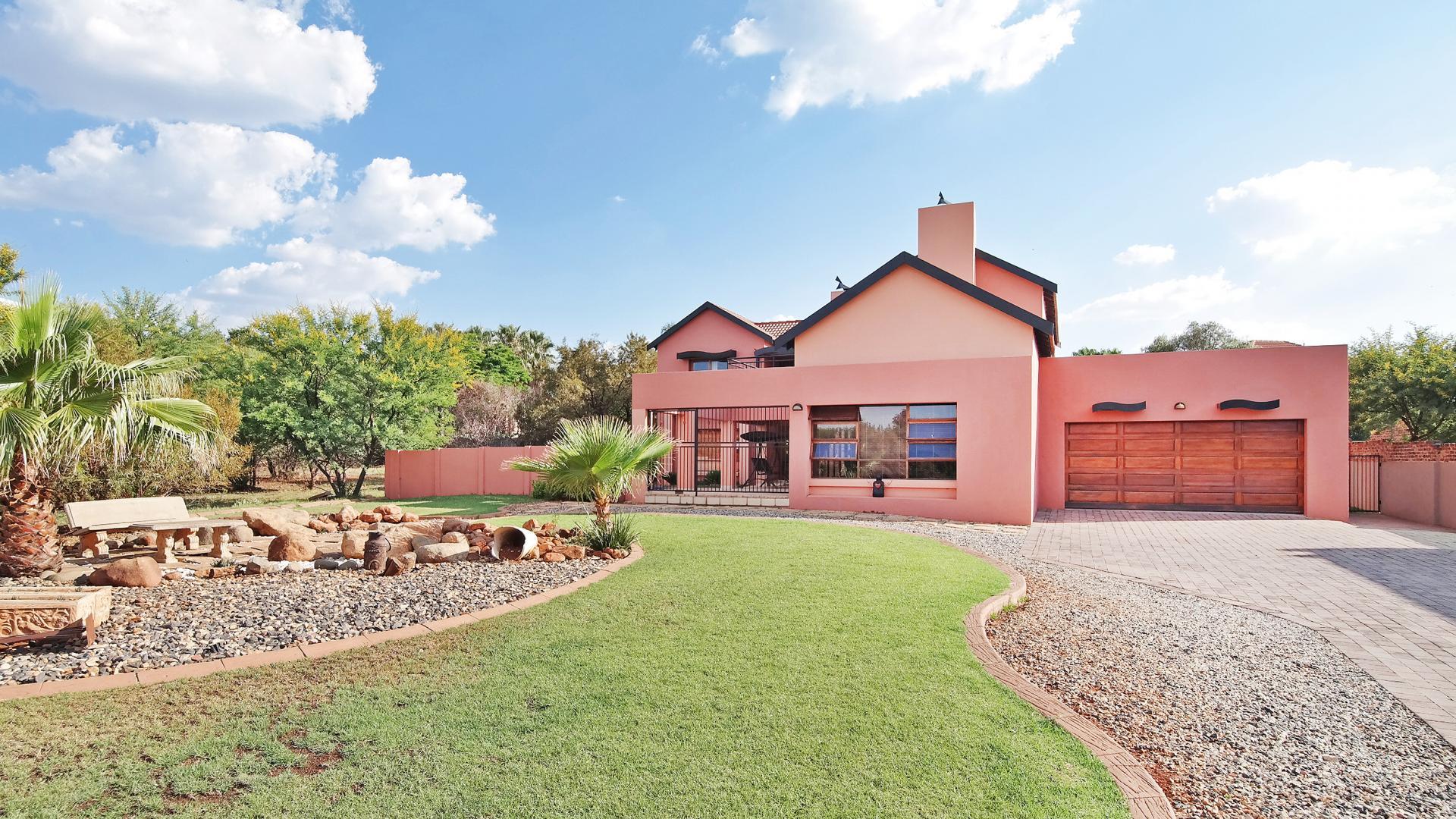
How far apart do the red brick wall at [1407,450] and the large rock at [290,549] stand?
22.8 meters

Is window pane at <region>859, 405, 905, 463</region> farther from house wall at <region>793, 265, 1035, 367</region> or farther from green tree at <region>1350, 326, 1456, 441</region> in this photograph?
green tree at <region>1350, 326, 1456, 441</region>

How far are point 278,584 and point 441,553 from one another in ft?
5.67

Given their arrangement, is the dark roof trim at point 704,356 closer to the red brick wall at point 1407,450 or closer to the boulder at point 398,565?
the boulder at point 398,565

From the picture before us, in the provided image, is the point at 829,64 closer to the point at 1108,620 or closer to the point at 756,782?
the point at 1108,620

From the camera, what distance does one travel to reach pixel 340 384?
2070 centimetres

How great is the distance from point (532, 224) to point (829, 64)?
11428 millimetres

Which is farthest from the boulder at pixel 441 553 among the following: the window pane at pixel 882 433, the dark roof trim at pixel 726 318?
the dark roof trim at pixel 726 318

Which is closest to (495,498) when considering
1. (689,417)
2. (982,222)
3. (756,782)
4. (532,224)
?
(689,417)

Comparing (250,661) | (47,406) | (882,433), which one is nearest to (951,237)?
(882,433)

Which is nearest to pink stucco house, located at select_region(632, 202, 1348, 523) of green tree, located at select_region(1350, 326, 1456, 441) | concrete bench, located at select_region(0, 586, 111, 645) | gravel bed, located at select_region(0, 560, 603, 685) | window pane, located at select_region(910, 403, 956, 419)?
window pane, located at select_region(910, 403, 956, 419)

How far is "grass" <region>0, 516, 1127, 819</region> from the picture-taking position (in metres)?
2.89

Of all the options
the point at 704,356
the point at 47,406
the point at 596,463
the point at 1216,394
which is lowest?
the point at 596,463

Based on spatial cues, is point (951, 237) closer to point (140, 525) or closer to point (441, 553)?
point (441, 553)

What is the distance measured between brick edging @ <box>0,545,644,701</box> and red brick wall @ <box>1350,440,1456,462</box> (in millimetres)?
20903
